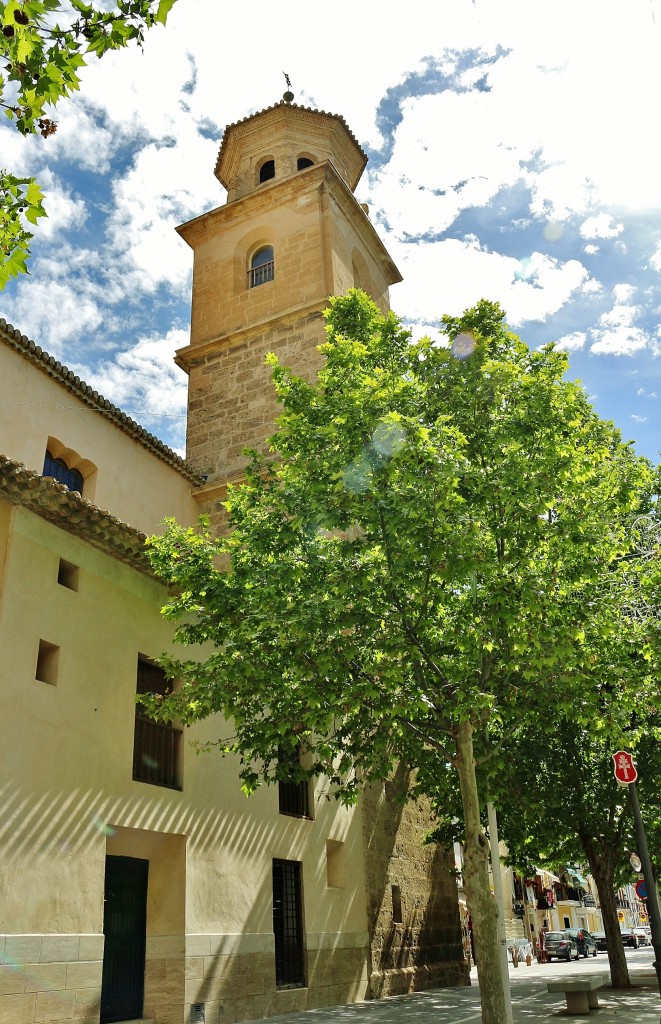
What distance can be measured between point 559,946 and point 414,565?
33088 millimetres

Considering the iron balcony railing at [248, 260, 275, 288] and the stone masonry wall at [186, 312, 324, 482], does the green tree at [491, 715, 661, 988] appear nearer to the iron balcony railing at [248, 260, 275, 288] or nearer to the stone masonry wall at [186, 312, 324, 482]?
the stone masonry wall at [186, 312, 324, 482]

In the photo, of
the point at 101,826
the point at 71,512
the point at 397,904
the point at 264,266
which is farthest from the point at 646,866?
the point at 264,266

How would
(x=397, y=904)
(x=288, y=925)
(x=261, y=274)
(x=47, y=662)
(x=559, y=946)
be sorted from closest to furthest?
(x=47, y=662), (x=288, y=925), (x=397, y=904), (x=261, y=274), (x=559, y=946)

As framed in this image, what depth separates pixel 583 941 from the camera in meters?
39.2

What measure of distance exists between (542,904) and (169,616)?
93.3 ft

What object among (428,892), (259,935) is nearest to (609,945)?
(428,892)

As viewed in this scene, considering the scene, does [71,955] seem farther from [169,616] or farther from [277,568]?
[277,568]

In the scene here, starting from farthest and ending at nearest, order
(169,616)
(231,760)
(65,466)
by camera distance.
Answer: (65,466) < (231,760) < (169,616)

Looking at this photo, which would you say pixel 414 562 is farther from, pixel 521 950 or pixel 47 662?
pixel 521 950

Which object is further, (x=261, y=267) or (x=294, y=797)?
(x=261, y=267)

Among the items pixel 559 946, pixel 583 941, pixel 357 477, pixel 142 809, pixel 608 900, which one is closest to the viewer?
pixel 357 477

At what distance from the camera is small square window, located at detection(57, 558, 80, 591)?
10375 millimetres

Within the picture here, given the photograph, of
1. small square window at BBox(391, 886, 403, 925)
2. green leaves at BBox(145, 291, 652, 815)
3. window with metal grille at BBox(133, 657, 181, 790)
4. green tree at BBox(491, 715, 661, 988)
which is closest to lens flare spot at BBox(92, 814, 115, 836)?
window with metal grille at BBox(133, 657, 181, 790)

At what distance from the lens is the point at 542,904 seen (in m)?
32.3
